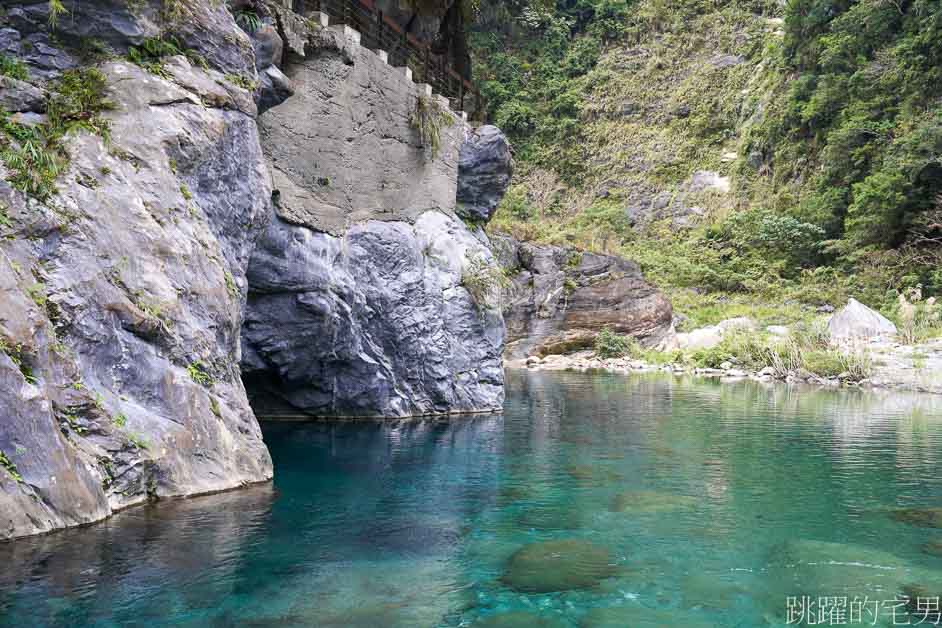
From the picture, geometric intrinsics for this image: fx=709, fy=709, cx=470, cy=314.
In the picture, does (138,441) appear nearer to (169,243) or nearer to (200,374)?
(200,374)

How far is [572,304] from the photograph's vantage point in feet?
120

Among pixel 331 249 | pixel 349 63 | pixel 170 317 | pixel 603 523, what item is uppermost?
pixel 349 63

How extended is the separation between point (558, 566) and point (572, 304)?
3037 centimetres

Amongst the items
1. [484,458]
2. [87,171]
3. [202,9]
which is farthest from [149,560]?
[202,9]

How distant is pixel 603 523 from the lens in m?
8.20

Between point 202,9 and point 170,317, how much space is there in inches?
186

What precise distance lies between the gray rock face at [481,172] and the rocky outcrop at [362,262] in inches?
37.2

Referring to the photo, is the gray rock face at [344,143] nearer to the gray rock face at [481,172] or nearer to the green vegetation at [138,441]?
the gray rock face at [481,172]

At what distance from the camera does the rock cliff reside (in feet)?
23.1

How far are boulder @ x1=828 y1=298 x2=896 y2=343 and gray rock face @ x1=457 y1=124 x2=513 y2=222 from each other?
57.8ft

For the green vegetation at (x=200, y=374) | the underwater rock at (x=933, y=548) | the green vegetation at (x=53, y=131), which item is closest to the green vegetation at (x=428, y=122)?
the green vegetation at (x=53, y=131)

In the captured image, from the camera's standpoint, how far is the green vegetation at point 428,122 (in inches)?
668

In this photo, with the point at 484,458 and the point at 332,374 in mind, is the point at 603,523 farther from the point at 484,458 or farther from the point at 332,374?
the point at 332,374

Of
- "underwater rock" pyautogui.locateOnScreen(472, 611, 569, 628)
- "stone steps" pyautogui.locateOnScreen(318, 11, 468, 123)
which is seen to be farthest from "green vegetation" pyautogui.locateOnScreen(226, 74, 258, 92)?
"underwater rock" pyautogui.locateOnScreen(472, 611, 569, 628)
